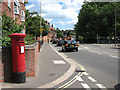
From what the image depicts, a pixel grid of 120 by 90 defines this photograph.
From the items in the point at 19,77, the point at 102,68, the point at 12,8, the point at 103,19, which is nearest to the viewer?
the point at 19,77

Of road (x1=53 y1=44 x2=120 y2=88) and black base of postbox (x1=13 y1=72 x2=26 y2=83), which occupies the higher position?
black base of postbox (x1=13 y1=72 x2=26 y2=83)

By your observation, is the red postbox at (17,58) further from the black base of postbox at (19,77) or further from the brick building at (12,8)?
the brick building at (12,8)

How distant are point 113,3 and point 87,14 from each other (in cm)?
917

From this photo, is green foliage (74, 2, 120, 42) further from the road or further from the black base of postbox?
the black base of postbox

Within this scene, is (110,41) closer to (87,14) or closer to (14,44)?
(87,14)

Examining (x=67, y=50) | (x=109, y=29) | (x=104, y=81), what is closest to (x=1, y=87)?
(x=104, y=81)

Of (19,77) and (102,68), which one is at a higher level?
(19,77)

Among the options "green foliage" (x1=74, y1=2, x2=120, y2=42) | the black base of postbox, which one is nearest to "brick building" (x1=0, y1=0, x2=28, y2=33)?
the black base of postbox

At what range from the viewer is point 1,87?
507cm

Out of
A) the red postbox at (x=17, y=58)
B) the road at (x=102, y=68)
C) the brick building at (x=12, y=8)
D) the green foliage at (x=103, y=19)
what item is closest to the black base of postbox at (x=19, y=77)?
the red postbox at (x=17, y=58)

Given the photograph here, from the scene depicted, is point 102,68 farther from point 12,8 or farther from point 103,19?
point 103,19

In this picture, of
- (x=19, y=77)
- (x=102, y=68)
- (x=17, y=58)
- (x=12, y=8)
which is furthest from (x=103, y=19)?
(x=19, y=77)

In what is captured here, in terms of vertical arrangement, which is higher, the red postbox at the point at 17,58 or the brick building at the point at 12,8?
the brick building at the point at 12,8

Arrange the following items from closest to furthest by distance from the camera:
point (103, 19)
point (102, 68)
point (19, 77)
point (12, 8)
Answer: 1. point (19, 77)
2. point (102, 68)
3. point (12, 8)
4. point (103, 19)
